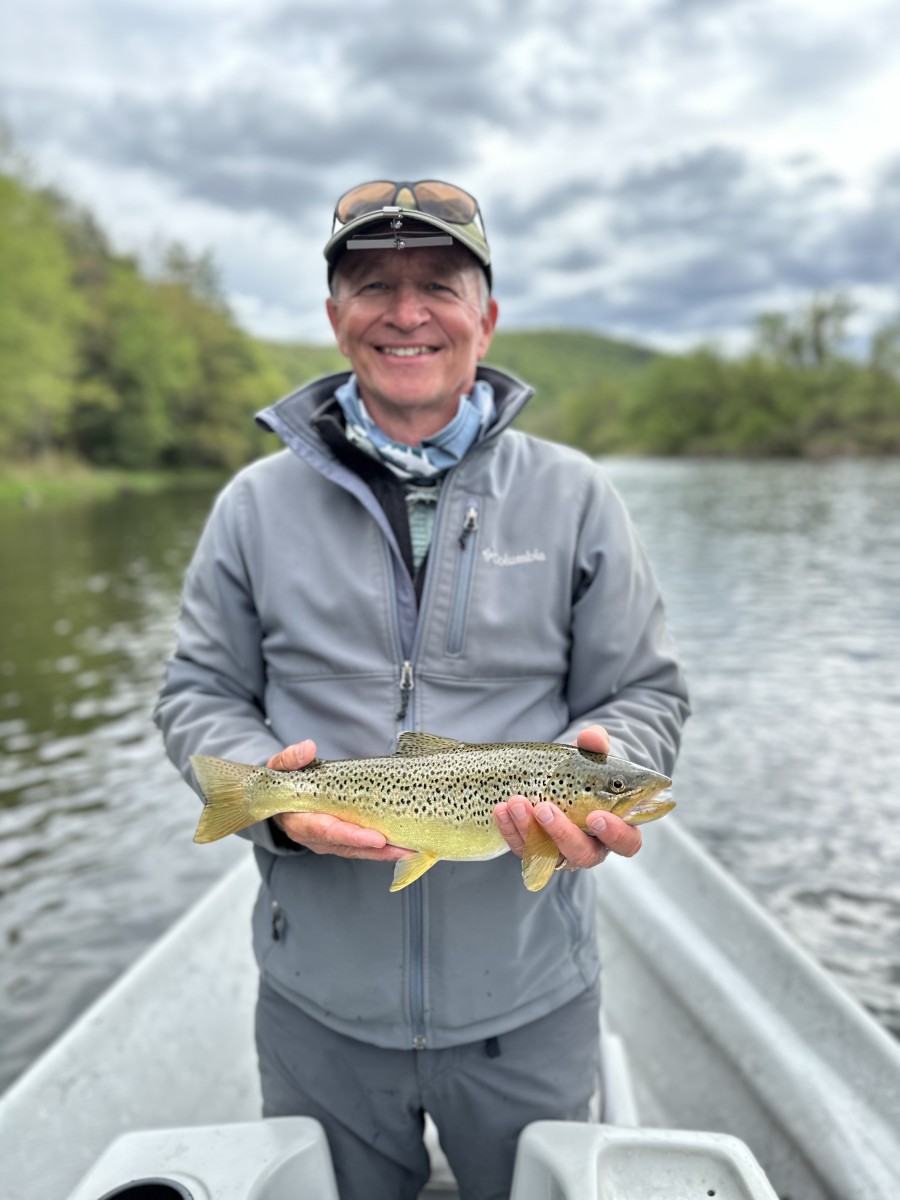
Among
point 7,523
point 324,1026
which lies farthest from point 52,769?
point 7,523

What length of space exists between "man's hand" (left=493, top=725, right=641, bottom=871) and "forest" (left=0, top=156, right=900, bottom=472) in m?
44.3

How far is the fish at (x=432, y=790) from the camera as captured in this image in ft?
8.05

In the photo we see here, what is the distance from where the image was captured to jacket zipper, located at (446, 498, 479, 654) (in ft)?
8.93

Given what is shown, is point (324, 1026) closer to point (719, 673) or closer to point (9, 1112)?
point (9, 1112)

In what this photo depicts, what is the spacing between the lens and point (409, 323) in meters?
2.74

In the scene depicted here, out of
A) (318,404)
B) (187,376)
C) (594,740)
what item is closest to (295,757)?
(594,740)

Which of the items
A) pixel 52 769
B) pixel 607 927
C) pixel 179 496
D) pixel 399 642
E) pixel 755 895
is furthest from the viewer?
pixel 179 496

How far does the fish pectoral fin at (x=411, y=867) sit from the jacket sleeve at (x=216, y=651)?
56 centimetres

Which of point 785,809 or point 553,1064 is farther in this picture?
point 785,809

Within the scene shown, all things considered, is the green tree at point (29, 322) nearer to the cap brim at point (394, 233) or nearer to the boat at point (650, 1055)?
the boat at point (650, 1055)

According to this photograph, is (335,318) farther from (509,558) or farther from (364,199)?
(509,558)

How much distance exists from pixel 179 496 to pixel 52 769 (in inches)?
1643

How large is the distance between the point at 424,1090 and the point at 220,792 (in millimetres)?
1079

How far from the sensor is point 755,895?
7652 mm
